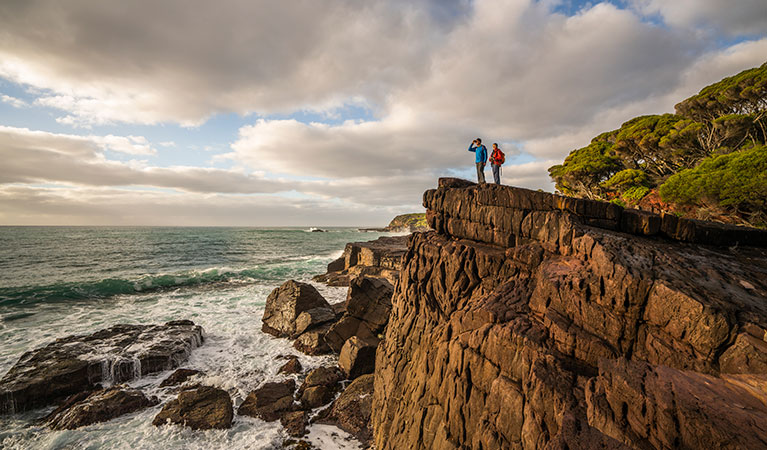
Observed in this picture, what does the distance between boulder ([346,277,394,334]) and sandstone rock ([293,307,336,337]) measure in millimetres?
2774

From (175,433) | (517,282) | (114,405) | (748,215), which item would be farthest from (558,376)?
(748,215)

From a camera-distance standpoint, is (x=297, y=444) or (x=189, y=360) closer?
(x=297, y=444)

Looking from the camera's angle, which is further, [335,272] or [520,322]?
[335,272]

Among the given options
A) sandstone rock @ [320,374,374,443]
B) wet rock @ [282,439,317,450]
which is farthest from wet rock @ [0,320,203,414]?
sandstone rock @ [320,374,374,443]

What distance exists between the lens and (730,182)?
17.1 meters

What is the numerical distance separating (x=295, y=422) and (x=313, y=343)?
596 cm

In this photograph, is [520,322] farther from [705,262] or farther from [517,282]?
[705,262]

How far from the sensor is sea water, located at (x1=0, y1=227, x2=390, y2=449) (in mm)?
10680

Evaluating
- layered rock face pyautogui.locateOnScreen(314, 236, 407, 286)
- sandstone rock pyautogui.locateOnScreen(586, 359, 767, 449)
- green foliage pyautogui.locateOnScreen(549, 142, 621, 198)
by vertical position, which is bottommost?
layered rock face pyautogui.locateOnScreen(314, 236, 407, 286)

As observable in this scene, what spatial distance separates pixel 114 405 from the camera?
1190 centimetres

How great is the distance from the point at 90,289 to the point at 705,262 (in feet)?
158

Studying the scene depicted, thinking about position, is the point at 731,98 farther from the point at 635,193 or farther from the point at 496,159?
the point at 496,159

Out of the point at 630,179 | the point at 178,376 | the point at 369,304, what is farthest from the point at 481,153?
the point at 630,179

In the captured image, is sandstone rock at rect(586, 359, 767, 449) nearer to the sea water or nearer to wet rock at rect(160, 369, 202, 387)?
the sea water
